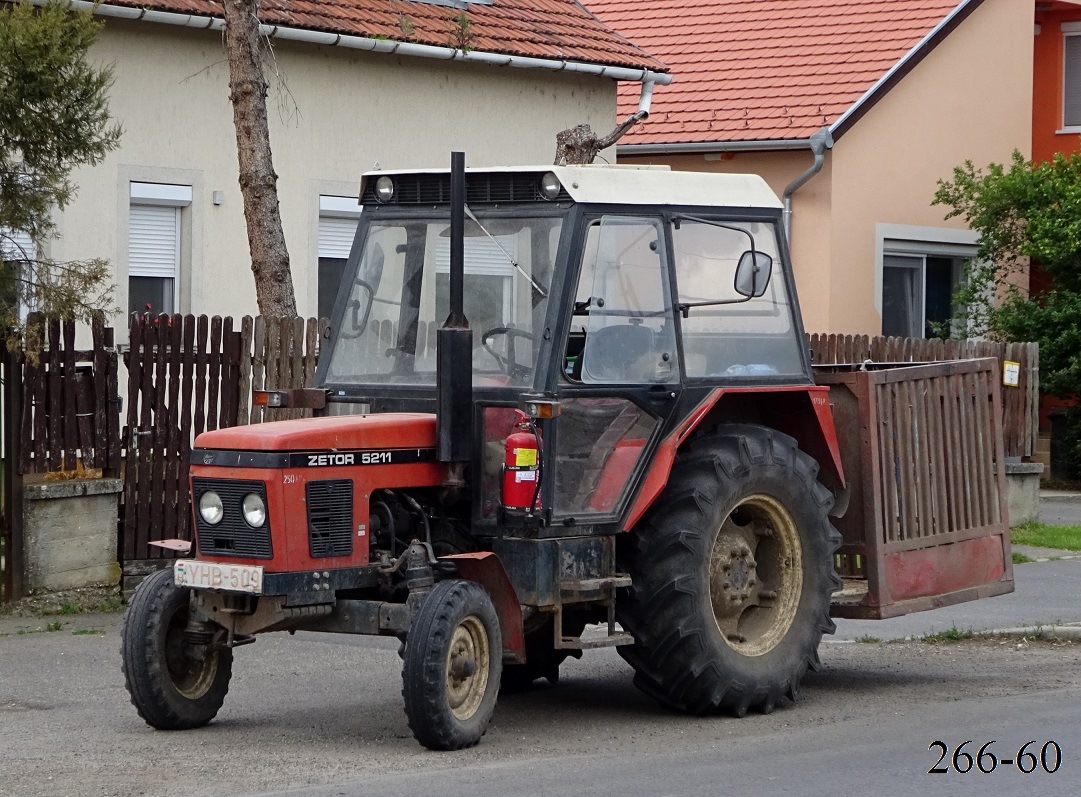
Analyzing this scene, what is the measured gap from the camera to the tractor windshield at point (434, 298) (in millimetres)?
7816

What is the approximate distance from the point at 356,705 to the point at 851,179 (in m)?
13.7

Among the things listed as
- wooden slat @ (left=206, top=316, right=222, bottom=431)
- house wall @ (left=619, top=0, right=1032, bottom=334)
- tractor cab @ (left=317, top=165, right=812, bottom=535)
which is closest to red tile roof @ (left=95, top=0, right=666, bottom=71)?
house wall @ (left=619, top=0, right=1032, bottom=334)

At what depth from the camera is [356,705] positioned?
28.1 feet

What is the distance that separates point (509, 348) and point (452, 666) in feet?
4.85

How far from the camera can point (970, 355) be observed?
56.8 ft

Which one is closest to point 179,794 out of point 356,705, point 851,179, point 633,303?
point 356,705

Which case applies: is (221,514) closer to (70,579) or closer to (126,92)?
(70,579)

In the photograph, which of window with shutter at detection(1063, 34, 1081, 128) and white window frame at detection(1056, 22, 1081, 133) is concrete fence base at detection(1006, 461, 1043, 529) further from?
window with shutter at detection(1063, 34, 1081, 128)

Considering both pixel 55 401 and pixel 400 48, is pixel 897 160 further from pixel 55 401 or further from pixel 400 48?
pixel 55 401

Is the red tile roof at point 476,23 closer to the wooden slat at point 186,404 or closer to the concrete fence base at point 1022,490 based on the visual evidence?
the wooden slat at point 186,404

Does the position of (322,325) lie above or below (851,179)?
below

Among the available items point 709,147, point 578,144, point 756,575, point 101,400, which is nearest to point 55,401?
point 101,400

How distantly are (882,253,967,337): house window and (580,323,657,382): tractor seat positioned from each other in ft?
46.4

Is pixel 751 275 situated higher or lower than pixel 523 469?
higher
